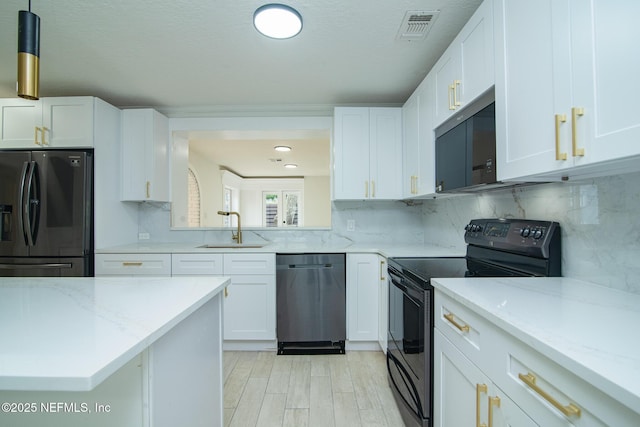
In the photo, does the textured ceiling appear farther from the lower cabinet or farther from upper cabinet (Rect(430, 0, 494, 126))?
the lower cabinet

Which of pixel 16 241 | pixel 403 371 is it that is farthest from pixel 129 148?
pixel 403 371

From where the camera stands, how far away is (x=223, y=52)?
2057 millimetres

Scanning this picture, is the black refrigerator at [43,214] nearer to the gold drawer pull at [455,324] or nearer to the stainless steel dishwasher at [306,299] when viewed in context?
the stainless steel dishwasher at [306,299]

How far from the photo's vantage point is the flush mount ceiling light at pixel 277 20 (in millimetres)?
1564

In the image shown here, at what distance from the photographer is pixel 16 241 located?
2439mm

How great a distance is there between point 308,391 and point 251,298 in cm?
93

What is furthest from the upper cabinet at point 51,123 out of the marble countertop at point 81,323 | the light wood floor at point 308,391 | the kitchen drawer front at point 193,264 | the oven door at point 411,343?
the oven door at point 411,343

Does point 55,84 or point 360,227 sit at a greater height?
point 55,84

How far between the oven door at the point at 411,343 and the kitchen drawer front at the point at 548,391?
0.50 metres

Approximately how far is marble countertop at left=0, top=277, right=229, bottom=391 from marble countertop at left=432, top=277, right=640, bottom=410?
0.96m

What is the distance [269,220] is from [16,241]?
645 cm

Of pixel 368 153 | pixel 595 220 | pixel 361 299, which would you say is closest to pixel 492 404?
pixel 595 220

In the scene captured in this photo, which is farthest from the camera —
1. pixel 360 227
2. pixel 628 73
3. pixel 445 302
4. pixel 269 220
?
pixel 269 220

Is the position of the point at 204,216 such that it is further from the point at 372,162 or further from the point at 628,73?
the point at 628,73
